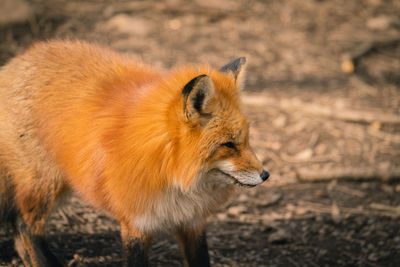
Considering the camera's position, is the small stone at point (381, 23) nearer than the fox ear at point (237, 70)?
No

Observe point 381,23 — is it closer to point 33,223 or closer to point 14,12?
point 14,12

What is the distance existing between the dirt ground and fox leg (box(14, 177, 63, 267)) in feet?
0.58

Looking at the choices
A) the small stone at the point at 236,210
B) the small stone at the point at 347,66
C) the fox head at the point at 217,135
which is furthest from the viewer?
the small stone at the point at 347,66

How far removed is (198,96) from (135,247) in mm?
1091

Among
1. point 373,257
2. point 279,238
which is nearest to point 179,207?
point 279,238

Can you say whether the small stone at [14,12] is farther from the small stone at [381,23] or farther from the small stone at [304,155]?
the small stone at [381,23]

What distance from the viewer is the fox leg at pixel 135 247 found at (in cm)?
258

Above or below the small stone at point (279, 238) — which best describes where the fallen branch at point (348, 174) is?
above

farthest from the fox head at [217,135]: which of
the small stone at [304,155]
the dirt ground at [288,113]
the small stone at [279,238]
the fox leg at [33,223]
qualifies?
the small stone at [304,155]

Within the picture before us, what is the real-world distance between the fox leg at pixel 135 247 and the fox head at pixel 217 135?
551mm

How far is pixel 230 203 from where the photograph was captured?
4.25 metres

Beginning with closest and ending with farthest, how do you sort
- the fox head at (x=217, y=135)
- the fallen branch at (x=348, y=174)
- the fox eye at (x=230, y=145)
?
the fox head at (x=217, y=135), the fox eye at (x=230, y=145), the fallen branch at (x=348, y=174)

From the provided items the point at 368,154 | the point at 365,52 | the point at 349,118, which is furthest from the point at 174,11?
the point at 368,154

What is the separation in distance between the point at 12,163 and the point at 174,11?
561 cm
